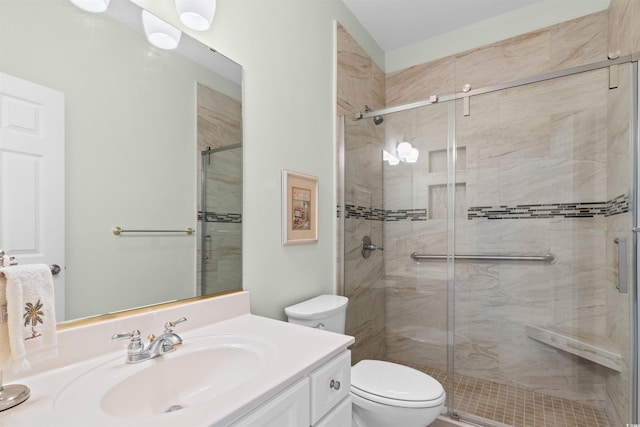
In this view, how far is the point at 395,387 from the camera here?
1.47m

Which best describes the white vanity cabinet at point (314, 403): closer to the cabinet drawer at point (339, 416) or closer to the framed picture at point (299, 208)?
the cabinet drawer at point (339, 416)

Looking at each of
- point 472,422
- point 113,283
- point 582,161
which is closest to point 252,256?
point 113,283

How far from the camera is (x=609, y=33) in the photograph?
2061mm

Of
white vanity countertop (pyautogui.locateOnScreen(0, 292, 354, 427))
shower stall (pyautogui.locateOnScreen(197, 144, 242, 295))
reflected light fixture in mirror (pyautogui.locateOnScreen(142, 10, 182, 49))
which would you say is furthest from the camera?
shower stall (pyautogui.locateOnScreen(197, 144, 242, 295))

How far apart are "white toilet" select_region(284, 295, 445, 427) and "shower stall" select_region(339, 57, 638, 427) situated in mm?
522

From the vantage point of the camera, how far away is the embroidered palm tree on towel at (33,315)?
2.25 ft

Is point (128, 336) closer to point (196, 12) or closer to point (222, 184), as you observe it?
point (222, 184)

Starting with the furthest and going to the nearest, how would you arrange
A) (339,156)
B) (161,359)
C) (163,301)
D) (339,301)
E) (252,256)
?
1. (339,156)
2. (339,301)
3. (252,256)
4. (163,301)
5. (161,359)

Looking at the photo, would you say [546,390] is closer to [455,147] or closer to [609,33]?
[455,147]

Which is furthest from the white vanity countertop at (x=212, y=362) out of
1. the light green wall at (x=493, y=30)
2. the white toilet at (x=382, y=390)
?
the light green wall at (x=493, y=30)

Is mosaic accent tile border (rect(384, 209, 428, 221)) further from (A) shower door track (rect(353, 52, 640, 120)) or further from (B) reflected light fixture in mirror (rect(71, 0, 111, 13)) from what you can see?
(B) reflected light fixture in mirror (rect(71, 0, 111, 13))

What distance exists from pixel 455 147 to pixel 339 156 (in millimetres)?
736

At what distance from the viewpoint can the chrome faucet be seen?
35.8 inches

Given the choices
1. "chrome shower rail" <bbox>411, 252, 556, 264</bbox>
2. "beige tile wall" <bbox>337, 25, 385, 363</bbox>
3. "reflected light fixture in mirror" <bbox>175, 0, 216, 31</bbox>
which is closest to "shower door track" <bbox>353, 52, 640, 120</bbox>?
"beige tile wall" <bbox>337, 25, 385, 363</bbox>
